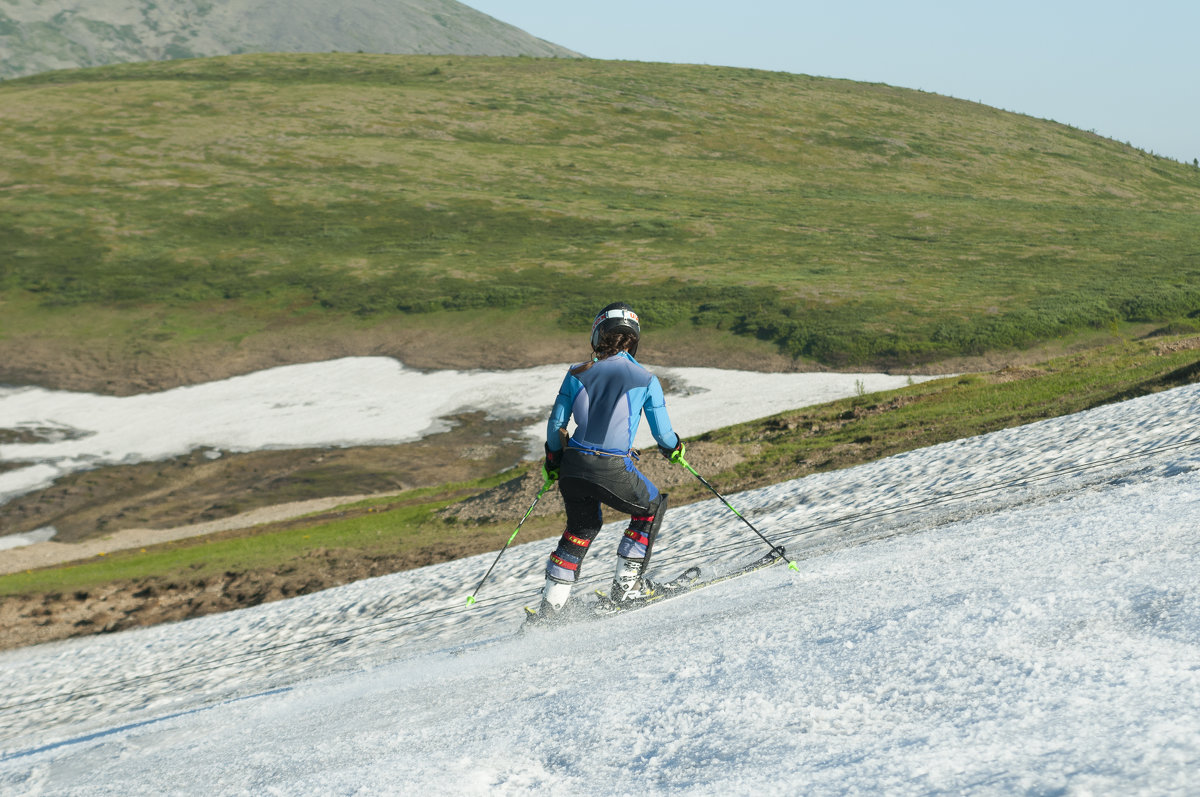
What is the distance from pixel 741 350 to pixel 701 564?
41.1 metres

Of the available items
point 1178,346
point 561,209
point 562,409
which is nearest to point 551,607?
point 562,409

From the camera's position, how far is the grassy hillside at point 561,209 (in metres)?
62.2

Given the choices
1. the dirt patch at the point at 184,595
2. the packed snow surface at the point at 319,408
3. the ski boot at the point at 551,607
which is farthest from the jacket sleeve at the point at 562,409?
the packed snow surface at the point at 319,408

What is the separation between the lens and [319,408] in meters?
50.6

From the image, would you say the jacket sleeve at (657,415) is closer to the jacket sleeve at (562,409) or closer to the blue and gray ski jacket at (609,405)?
the blue and gray ski jacket at (609,405)

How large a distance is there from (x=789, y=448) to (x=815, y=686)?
23.3 m

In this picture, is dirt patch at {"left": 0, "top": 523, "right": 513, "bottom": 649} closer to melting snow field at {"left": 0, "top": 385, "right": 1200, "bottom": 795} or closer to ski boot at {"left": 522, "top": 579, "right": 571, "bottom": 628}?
melting snow field at {"left": 0, "top": 385, "right": 1200, "bottom": 795}

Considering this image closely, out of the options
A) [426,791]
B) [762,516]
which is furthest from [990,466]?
[426,791]

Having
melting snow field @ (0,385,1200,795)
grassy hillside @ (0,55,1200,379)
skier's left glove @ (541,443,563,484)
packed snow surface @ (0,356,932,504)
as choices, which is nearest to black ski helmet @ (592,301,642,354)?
skier's left glove @ (541,443,563,484)

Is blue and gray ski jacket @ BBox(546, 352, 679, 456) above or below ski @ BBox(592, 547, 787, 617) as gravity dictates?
above

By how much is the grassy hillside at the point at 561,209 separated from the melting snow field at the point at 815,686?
41904 mm

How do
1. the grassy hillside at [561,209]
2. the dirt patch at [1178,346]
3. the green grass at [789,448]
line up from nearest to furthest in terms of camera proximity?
the green grass at [789,448]
the dirt patch at [1178,346]
the grassy hillside at [561,209]

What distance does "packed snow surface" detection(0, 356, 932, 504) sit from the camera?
4569 cm

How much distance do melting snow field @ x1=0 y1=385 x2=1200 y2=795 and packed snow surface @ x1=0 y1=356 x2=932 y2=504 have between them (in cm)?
2962
